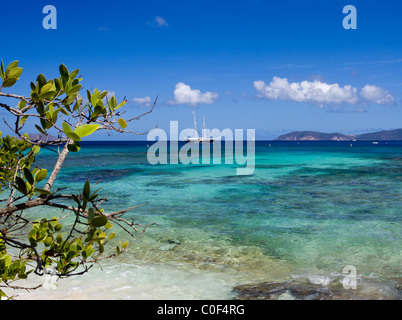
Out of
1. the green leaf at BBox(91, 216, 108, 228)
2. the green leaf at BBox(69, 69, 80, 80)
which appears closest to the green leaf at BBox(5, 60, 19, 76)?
the green leaf at BBox(69, 69, 80, 80)

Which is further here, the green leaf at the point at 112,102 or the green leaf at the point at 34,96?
the green leaf at the point at 112,102

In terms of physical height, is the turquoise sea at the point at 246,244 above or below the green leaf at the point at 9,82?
below

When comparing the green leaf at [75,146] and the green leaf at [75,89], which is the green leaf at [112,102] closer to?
the green leaf at [75,89]

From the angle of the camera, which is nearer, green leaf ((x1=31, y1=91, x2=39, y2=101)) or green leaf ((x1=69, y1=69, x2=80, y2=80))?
green leaf ((x1=31, y1=91, x2=39, y2=101))

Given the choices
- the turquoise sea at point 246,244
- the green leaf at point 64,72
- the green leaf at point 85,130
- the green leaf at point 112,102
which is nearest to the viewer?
the green leaf at point 85,130

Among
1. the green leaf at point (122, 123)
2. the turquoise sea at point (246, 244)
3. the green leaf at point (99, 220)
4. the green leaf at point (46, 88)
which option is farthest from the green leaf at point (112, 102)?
the turquoise sea at point (246, 244)

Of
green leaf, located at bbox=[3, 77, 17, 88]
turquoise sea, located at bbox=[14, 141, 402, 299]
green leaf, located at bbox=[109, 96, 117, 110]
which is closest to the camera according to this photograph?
green leaf, located at bbox=[3, 77, 17, 88]

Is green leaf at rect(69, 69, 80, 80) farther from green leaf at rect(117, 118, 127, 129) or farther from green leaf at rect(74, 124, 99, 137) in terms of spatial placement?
green leaf at rect(74, 124, 99, 137)

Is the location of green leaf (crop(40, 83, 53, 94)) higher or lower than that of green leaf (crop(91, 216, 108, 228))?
higher

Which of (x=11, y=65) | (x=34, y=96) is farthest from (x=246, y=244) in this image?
(x=11, y=65)

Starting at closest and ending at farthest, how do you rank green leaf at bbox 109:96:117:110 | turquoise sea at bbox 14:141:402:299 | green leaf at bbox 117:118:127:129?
green leaf at bbox 117:118:127:129 → green leaf at bbox 109:96:117:110 → turquoise sea at bbox 14:141:402:299

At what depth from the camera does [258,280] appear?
6.03 meters

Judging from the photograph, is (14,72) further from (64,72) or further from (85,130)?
(85,130)

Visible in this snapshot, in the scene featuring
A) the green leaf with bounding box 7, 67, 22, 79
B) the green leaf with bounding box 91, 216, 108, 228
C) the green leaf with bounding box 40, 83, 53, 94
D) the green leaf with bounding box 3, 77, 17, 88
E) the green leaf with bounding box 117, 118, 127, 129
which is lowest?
the green leaf with bounding box 91, 216, 108, 228
